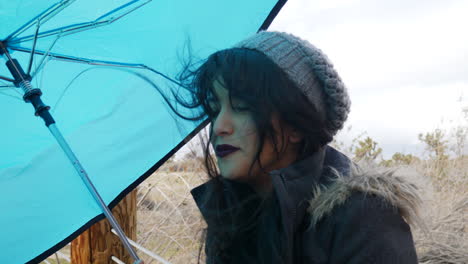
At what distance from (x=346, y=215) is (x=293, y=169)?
21 cm

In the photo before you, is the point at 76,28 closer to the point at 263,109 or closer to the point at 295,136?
the point at 263,109

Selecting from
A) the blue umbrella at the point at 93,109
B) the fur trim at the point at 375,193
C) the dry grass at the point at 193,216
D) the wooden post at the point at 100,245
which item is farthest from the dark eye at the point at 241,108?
the wooden post at the point at 100,245

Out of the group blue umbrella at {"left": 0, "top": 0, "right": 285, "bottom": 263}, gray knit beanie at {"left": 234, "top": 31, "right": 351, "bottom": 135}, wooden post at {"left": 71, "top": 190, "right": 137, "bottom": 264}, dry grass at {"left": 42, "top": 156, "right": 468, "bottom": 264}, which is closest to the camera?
gray knit beanie at {"left": 234, "top": 31, "right": 351, "bottom": 135}

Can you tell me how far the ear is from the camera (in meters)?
1.44

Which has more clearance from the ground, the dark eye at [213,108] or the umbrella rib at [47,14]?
the umbrella rib at [47,14]

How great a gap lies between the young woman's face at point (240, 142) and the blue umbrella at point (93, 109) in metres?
0.48

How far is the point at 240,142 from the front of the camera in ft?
4.60

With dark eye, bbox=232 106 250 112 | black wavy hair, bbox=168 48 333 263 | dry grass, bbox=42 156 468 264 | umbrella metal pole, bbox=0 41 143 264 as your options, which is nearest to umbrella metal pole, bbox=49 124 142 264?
umbrella metal pole, bbox=0 41 143 264

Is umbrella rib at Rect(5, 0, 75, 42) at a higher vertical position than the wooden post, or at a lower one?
higher

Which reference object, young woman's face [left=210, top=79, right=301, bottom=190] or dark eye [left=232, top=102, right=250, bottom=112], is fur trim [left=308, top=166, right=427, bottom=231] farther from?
dark eye [left=232, top=102, right=250, bottom=112]

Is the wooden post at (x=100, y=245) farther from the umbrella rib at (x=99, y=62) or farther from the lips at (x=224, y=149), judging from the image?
the lips at (x=224, y=149)

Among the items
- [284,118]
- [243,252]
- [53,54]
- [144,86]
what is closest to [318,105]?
[284,118]

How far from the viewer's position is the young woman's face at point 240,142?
4.60 ft

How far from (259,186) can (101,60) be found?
3.11ft
